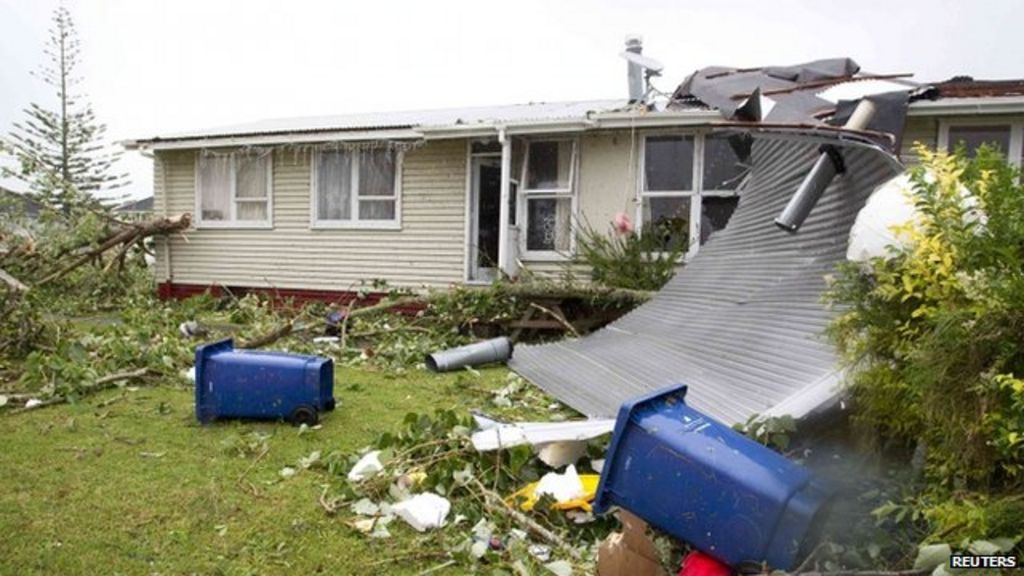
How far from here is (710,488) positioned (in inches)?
87.9

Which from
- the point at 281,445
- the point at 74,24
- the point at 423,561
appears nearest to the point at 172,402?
the point at 281,445

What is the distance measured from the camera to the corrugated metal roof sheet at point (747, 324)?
3.88 m

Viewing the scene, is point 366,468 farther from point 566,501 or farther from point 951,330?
point 951,330

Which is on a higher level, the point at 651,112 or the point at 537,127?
the point at 651,112

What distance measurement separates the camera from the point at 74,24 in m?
27.9

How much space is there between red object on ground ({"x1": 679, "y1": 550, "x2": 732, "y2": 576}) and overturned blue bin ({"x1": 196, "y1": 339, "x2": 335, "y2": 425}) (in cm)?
319

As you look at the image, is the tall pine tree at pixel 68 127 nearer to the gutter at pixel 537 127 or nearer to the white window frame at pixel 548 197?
the gutter at pixel 537 127

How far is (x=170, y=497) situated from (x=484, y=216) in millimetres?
8673

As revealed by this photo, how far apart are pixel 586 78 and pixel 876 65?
14994mm

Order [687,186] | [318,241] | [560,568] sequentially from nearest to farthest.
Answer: [560,568] < [687,186] < [318,241]

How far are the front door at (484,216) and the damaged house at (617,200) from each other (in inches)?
1.5

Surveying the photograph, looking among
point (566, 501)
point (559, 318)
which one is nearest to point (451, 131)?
point (559, 318)

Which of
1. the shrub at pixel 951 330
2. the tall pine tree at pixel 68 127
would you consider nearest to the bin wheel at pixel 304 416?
the shrub at pixel 951 330

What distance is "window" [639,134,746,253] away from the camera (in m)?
9.40
